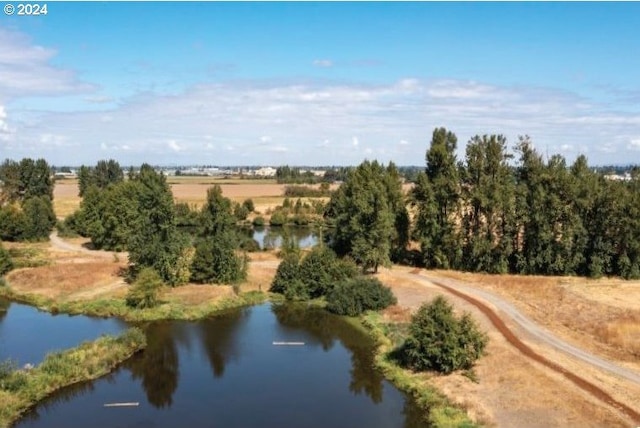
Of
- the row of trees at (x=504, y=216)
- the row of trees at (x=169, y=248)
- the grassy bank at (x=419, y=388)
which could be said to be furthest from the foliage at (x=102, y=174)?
the grassy bank at (x=419, y=388)

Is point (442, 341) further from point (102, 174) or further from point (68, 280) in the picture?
point (102, 174)

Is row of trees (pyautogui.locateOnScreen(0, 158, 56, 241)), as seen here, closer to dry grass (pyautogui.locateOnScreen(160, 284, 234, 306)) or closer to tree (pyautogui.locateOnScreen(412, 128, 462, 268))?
dry grass (pyautogui.locateOnScreen(160, 284, 234, 306))

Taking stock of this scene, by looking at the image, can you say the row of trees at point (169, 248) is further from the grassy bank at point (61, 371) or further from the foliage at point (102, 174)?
the foliage at point (102, 174)

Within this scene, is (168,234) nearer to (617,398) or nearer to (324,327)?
(324,327)

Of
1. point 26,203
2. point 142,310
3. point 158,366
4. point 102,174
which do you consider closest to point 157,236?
point 142,310

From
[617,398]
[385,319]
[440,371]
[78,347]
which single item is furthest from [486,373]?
[78,347]

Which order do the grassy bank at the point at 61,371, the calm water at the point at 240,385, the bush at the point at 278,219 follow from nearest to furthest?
the calm water at the point at 240,385 → the grassy bank at the point at 61,371 → the bush at the point at 278,219

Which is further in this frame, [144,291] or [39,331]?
[144,291]
